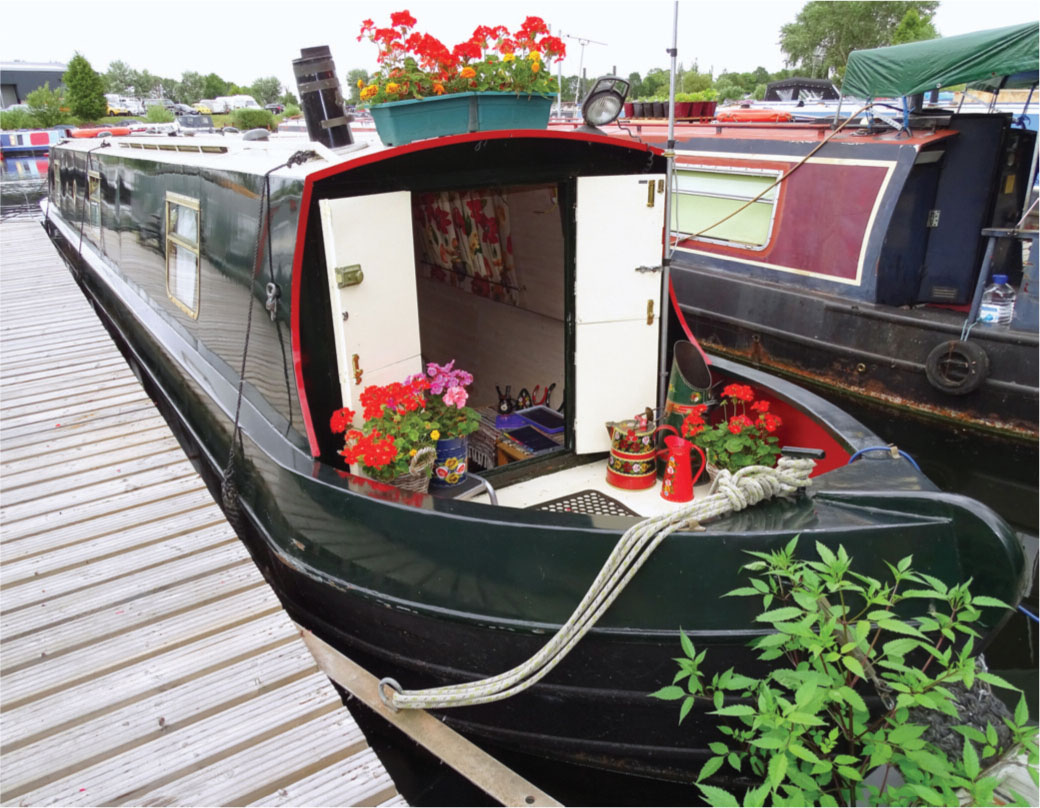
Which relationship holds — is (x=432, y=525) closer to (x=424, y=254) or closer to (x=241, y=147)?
(x=241, y=147)

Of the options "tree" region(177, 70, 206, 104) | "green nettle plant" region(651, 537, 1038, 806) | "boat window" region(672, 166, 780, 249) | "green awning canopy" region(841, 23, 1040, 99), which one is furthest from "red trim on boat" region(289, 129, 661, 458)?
"tree" region(177, 70, 206, 104)

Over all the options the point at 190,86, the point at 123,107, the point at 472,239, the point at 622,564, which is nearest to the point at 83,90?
the point at 123,107

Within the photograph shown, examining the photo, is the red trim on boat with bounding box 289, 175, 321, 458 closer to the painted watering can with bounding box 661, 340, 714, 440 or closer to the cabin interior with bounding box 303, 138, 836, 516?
the cabin interior with bounding box 303, 138, 836, 516

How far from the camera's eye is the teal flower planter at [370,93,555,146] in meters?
3.32

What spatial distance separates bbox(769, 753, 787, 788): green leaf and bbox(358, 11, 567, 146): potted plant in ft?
8.72

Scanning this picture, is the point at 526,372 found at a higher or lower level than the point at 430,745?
higher

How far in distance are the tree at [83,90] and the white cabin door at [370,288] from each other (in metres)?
38.0

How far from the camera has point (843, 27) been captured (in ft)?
137

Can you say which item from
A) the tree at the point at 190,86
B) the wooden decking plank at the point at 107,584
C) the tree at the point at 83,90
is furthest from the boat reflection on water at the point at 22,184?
the tree at the point at 190,86

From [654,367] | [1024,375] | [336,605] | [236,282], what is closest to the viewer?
[336,605]

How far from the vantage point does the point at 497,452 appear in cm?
474

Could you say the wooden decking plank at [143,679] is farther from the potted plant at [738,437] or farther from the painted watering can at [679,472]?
the potted plant at [738,437]

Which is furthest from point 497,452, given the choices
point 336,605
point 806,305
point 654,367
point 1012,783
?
point 806,305

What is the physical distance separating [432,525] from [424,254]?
4502 mm
